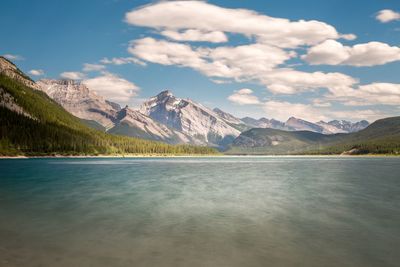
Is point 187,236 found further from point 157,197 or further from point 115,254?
point 157,197

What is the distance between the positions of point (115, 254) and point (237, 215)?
60.3 ft

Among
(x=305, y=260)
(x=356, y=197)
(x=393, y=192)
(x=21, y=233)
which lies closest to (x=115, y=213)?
(x=21, y=233)

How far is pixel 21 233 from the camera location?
27.2 m

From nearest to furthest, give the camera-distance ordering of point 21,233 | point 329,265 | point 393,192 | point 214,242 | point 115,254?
point 329,265 → point 115,254 → point 214,242 → point 21,233 → point 393,192

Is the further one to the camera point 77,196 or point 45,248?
point 77,196

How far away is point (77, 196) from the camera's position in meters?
52.4

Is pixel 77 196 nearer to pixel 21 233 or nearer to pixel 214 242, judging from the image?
pixel 21 233

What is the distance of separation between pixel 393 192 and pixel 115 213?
47.4m

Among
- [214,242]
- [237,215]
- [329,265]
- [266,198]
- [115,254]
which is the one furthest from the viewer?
[266,198]

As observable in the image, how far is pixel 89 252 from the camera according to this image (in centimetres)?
2200

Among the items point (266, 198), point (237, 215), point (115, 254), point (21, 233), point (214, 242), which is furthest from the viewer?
point (266, 198)

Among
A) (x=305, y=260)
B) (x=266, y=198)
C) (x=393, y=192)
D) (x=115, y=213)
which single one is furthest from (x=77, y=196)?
(x=393, y=192)

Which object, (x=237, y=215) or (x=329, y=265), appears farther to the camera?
(x=237, y=215)

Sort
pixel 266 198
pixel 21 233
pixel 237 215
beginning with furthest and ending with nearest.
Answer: pixel 266 198, pixel 237 215, pixel 21 233
